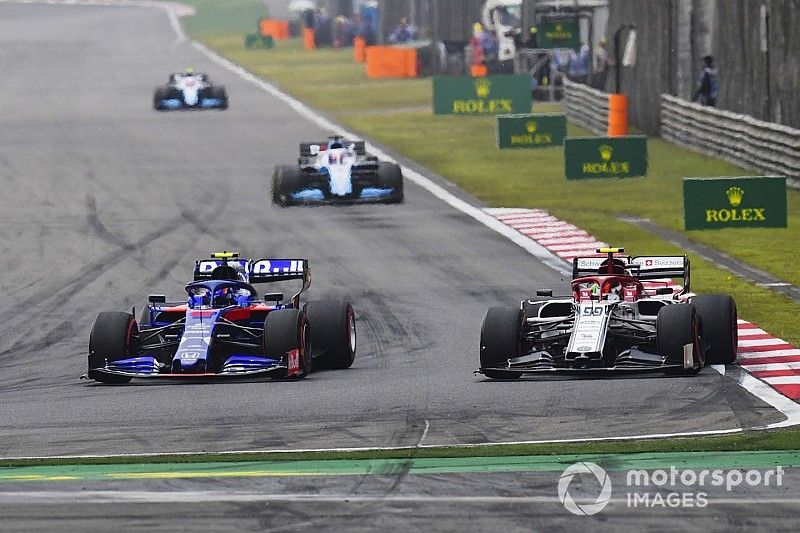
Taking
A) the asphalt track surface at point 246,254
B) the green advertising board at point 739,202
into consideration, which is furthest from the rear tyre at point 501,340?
the green advertising board at point 739,202

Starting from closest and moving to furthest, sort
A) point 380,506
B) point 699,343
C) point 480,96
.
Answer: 1. point 380,506
2. point 699,343
3. point 480,96

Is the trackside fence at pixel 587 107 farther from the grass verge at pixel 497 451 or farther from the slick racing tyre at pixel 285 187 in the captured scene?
the grass verge at pixel 497 451

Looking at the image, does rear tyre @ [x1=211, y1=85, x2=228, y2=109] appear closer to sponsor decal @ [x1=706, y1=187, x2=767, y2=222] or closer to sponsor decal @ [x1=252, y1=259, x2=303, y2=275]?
sponsor decal @ [x1=706, y1=187, x2=767, y2=222]

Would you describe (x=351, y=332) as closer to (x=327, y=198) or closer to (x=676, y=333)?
(x=676, y=333)

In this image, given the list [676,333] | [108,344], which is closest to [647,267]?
[676,333]

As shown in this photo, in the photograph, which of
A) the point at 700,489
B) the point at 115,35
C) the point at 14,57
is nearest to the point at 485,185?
the point at 700,489

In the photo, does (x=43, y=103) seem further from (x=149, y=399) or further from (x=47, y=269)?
(x=149, y=399)

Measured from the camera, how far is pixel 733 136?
3988 centimetres

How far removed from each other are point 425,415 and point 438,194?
20805 mm

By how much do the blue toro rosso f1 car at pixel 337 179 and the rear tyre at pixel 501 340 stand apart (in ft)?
53.6

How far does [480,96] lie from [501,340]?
36919 millimetres

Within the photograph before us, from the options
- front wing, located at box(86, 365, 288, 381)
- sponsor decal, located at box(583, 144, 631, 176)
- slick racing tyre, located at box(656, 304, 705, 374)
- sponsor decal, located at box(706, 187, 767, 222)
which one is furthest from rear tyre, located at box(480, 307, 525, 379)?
sponsor decal, located at box(583, 144, 631, 176)

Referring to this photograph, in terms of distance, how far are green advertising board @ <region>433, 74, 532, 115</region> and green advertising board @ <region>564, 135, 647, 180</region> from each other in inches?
586

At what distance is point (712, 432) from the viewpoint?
48.9 feet
